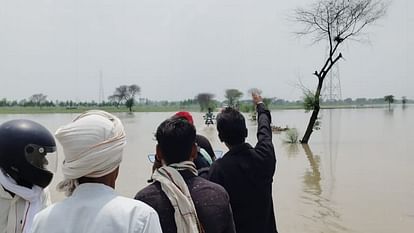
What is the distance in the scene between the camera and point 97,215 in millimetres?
1408

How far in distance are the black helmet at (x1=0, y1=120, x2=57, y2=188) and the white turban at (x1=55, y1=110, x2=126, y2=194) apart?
70 cm

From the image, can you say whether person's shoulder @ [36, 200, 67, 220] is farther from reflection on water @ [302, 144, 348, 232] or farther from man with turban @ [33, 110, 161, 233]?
reflection on water @ [302, 144, 348, 232]

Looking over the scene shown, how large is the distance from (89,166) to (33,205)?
31.7 inches

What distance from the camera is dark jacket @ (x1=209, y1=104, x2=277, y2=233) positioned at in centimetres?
266

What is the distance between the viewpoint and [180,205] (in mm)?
1893

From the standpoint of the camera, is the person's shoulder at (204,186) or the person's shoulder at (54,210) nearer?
the person's shoulder at (54,210)

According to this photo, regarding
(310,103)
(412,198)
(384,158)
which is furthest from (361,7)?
(412,198)

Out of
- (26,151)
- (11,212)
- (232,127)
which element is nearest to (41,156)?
(26,151)

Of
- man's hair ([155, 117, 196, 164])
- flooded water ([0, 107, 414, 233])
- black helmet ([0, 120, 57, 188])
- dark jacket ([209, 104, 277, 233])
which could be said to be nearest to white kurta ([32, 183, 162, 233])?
man's hair ([155, 117, 196, 164])

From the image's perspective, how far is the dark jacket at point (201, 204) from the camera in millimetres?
1905

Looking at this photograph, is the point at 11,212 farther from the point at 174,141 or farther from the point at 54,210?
the point at 174,141

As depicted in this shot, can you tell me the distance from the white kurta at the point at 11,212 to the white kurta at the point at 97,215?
64 centimetres

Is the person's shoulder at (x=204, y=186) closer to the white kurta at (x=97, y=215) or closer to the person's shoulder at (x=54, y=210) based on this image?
the white kurta at (x=97, y=215)

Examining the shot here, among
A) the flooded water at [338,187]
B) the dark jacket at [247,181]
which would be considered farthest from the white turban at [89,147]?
the flooded water at [338,187]
